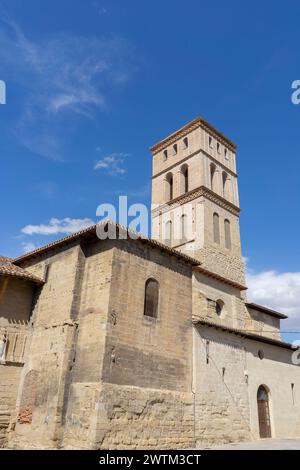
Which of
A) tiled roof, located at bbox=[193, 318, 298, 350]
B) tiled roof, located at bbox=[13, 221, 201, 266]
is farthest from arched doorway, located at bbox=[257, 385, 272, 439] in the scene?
A: tiled roof, located at bbox=[13, 221, 201, 266]

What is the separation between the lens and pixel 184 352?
14438mm

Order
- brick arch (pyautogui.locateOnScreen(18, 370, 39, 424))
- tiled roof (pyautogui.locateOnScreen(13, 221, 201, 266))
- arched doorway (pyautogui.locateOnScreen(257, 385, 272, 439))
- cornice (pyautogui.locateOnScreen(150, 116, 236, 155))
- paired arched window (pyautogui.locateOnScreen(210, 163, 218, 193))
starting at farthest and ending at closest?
cornice (pyautogui.locateOnScreen(150, 116, 236, 155)), paired arched window (pyautogui.locateOnScreen(210, 163, 218, 193)), arched doorway (pyautogui.locateOnScreen(257, 385, 272, 439)), tiled roof (pyautogui.locateOnScreen(13, 221, 201, 266)), brick arch (pyautogui.locateOnScreen(18, 370, 39, 424))

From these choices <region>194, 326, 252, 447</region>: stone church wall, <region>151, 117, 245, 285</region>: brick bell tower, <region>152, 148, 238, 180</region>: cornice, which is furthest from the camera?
<region>152, 148, 238, 180</region>: cornice

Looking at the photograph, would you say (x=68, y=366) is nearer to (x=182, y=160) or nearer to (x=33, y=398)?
(x=33, y=398)

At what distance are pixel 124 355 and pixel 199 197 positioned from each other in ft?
41.7

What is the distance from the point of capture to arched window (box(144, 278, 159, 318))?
13.8 m

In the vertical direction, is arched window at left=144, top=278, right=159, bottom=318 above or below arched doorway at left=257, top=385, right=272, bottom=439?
above

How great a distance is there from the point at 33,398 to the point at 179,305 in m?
6.35

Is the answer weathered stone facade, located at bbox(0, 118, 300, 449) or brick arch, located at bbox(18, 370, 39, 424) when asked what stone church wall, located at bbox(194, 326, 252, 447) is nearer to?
weathered stone facade, located at bbox(0, 118, 300, 449)

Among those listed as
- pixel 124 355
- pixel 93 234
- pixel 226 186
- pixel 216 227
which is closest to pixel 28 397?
pixel 124 355

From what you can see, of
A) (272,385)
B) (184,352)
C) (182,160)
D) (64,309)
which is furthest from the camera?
(182,160)

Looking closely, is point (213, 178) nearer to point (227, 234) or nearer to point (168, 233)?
point (227, 234)

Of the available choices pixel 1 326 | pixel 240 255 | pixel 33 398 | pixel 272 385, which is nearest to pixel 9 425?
pixel 33 398

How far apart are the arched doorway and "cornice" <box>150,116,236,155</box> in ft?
55.5
